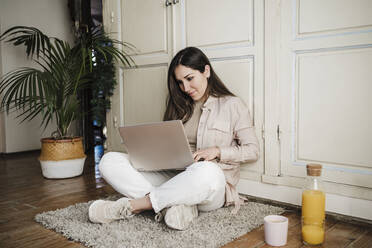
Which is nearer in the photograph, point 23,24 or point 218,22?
point 218,22

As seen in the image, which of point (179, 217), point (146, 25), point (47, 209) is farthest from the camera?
point (146, 25)

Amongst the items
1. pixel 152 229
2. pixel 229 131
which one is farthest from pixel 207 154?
pixel 152 229

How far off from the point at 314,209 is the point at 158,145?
70cm

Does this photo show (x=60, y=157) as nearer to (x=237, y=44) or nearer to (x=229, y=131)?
(x=229, y=131)

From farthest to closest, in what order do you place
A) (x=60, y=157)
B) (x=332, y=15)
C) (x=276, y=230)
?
(x=60, y=157)
(x=332, y=15)
(x=276, y=230)

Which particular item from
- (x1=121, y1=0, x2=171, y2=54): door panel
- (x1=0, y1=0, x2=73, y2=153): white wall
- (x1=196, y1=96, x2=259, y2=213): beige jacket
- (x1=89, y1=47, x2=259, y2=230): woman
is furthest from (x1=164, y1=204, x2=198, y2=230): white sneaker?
(x1=0, y1=0, x2=73, y2=153): white wall

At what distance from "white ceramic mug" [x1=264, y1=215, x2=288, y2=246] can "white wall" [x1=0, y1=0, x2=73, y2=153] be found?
345cm

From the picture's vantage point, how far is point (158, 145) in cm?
158

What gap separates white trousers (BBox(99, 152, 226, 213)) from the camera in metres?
1.50

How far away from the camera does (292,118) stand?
5.94 ft

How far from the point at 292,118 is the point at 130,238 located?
988 mm

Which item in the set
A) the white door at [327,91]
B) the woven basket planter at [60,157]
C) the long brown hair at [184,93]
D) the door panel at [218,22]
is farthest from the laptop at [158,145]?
the woven basket planter at [60,157]

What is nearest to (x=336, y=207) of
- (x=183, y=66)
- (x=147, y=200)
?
(x=147, y=200)

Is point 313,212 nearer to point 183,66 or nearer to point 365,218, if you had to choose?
point 365,218
